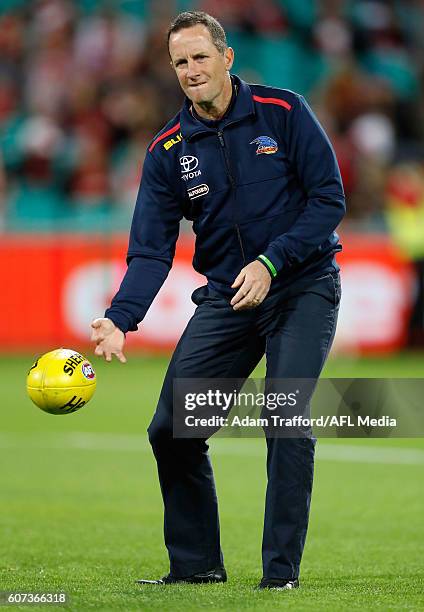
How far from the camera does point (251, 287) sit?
18.4ft

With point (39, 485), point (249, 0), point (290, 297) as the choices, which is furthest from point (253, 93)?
point (249, 0)

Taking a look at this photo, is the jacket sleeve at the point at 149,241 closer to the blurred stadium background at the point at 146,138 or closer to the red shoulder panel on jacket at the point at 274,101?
the red shoulder panel on jacket at the point at 274,101

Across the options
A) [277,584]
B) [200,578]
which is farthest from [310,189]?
[200,578]

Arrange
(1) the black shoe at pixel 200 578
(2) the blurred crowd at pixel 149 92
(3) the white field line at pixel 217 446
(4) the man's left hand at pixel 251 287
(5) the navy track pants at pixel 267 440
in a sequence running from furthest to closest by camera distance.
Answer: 1. (2) the blurred crowd at pixel 149 92
2. (3) the white field line at pixel 217 446
3. (1) the black shoe at pixel 200 578
4. (5) the navy track pants at pixel 267 440
5. (4) the man's left hand at pixel 251 287

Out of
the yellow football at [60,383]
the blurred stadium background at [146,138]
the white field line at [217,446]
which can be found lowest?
the white field line at [217,446]

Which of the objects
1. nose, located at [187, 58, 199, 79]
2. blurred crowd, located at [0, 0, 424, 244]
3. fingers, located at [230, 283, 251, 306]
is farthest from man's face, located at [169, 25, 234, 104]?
blurred crowd, located at [0, 0, 424, 244]

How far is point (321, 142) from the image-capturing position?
579cm

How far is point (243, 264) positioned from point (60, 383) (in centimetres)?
101

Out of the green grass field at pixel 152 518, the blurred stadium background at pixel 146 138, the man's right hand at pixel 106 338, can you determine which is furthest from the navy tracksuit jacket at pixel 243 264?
the blurred stadium background at pixel 146 138

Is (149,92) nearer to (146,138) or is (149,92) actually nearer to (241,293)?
(146,138)

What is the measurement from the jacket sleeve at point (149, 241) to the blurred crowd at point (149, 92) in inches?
450

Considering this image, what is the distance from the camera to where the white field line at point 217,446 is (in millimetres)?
10617

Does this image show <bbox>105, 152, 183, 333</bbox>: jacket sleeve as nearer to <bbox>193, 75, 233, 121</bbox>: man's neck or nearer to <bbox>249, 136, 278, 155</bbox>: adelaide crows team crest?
<bbox>193, 75, 233, 121</bbox>: man's neck

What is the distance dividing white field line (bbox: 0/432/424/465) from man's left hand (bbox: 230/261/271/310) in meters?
4.98
